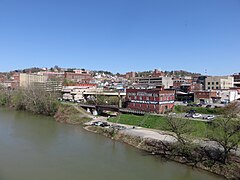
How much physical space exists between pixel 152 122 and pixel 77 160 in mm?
16104

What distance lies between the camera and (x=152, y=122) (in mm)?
37812

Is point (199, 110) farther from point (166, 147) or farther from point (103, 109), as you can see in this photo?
point (103, 109)

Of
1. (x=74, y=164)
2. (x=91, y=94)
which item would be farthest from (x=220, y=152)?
(x=91, y=94)

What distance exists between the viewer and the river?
21.0m

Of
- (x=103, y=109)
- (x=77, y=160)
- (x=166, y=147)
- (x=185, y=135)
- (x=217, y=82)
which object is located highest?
(x=217, y=82)

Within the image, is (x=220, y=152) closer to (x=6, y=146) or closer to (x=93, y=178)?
(x=93, y=178)

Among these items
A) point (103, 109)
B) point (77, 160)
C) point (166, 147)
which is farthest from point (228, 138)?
point (103, 109)

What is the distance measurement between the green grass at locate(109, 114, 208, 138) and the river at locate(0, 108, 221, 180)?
7.14m

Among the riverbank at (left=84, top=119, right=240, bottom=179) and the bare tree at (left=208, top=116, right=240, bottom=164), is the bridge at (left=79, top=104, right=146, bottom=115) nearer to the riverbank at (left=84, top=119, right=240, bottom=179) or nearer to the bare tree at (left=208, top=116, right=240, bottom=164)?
the riverbank at (left=84, top=119, right=240, bottom=179)

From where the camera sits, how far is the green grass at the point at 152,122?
31.1m

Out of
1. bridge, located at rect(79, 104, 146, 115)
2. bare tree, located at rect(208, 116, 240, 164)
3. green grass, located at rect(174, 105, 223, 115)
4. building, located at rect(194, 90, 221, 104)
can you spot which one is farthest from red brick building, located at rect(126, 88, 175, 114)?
bare tree, located at rect(208, 116, 240, 164)

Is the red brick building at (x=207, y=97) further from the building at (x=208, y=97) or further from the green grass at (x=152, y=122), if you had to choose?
the green grass at (x=152, y=122)

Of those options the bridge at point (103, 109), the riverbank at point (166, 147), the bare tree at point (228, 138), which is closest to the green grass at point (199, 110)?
the bridge at point (103, 109)

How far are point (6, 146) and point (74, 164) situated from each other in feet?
34.6
